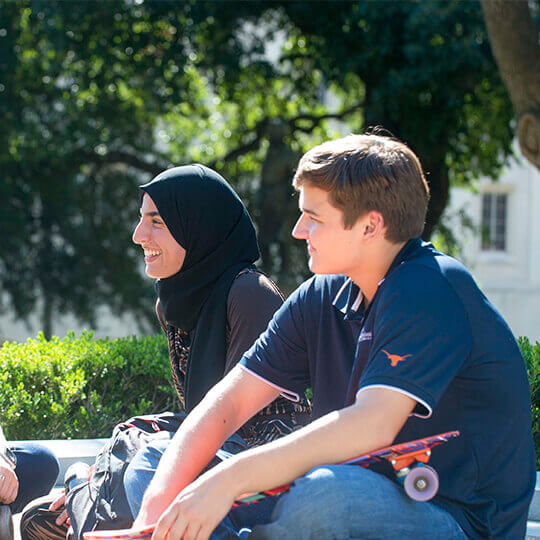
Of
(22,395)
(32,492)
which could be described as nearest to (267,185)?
(22,395)

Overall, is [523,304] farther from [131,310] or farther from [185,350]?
[185,350]

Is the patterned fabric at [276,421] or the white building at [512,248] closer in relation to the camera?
the patterned fabric at [276,421]

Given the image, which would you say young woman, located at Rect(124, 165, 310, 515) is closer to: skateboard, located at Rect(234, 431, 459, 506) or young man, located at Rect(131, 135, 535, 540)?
Answer: young man, located at Rect(131, 135, 535, 540)

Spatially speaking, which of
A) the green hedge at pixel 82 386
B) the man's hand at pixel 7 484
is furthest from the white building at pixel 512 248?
the man's hand at pixel 7 484

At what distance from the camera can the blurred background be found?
10.9 m

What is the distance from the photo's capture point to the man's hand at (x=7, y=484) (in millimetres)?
2801

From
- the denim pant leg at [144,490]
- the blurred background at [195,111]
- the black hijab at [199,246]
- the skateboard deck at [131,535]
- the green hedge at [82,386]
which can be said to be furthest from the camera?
the blurred background at [195,111]

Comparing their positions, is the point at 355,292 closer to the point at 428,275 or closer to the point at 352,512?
the point at 428,275

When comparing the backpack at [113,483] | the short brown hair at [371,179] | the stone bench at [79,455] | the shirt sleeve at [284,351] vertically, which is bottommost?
the stone bench at [79,455]

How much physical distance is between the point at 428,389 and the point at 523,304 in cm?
2182

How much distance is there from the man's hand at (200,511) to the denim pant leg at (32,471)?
141 cm

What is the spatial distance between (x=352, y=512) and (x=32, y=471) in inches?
68.7

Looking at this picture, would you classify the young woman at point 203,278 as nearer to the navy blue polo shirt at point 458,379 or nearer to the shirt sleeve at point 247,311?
the shirt sleeve at point 247,311

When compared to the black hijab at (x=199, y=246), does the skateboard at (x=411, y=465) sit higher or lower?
lower
